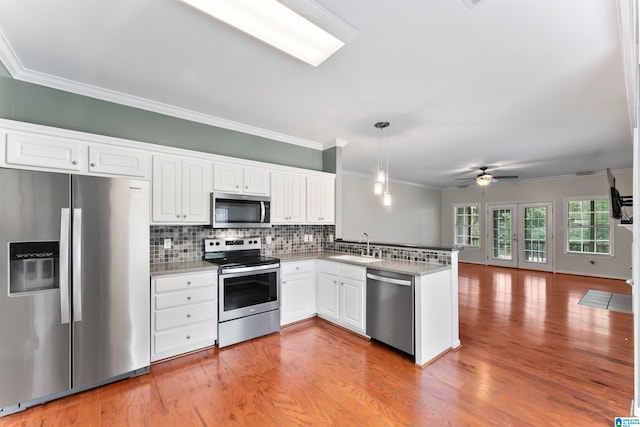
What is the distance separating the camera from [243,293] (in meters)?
3.11

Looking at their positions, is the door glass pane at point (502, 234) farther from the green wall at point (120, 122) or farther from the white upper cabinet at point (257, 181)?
the white upper cabinet at point (257, 181)

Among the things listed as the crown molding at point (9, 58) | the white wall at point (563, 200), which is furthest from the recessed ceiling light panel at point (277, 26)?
the white wall at point (563, 200)

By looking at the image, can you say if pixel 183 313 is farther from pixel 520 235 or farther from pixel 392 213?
pixel 520 235

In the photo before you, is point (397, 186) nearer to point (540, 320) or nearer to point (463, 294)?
point (463, 294)

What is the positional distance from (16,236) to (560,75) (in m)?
4.39

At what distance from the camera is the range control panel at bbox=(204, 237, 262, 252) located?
334cm

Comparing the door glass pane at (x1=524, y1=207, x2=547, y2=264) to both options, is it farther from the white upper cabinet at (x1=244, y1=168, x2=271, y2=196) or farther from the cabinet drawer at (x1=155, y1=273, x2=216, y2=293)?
the cabinet drawer at (x1=155, y1=273, x2=216, y2=293)

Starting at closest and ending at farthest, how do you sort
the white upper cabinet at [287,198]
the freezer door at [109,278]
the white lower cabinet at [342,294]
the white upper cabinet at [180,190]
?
the freezer door at [109,278] → the white upper cabinet at [180,190] → the white lower cabinet at [342,294] → the white upper cabinet at [287,198]

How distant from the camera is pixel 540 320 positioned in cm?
374

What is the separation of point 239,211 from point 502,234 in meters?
7.96

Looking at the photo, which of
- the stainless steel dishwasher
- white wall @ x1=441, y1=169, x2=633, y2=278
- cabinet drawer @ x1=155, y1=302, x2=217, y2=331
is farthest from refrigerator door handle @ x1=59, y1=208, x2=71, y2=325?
white wall @ x1=441, y1=169, x2=633, y2=278

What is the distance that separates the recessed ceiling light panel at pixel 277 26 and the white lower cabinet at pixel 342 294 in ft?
7.10

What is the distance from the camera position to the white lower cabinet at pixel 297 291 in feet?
11.4

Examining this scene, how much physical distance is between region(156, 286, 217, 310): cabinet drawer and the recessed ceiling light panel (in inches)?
90.9
